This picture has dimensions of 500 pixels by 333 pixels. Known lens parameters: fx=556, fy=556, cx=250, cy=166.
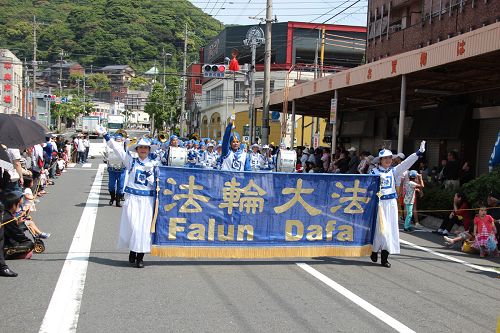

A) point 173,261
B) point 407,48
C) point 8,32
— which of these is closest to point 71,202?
point 173,261

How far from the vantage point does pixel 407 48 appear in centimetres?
2533

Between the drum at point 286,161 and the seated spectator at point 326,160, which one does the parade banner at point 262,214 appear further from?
the seated spectator at point 326,160

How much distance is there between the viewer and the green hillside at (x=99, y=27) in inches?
2675

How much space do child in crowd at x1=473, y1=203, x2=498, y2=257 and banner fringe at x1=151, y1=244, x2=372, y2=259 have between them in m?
2.96

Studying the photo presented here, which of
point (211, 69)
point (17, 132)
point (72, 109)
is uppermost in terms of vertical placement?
point (211, 69)

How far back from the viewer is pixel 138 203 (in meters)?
7.79

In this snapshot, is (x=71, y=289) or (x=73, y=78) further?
(x=73, y=78)

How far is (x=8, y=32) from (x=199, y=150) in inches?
2307

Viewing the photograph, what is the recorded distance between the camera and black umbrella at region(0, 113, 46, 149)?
369 inches

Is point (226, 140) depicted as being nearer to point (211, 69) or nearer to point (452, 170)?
point (452, 170)

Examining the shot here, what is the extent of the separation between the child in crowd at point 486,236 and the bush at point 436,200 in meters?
3.11

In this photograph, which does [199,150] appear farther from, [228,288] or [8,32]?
[8,32]

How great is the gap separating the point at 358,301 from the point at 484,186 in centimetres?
603

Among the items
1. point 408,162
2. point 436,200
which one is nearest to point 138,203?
point 408,162
